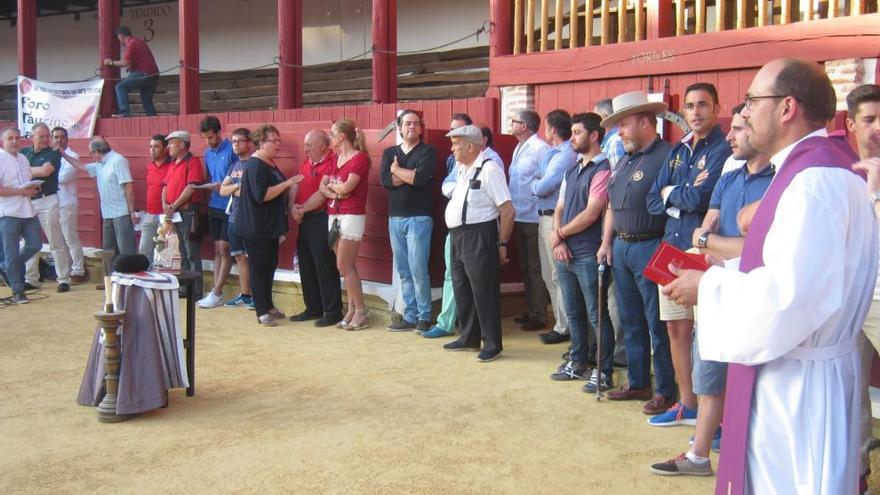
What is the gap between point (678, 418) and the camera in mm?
5070

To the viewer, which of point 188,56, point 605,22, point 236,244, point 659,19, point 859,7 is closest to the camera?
point 859,7

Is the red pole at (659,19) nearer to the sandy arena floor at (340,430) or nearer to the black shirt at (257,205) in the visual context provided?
the sandy arena floor at (340,430)

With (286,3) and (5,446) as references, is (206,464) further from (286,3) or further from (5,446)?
(286,3)

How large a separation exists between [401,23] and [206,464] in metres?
11.6

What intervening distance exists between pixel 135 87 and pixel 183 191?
494 centimetres

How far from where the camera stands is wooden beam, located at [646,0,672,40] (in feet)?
27.5

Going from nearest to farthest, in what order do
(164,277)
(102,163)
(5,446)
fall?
(5,446), (164,277), (102,163)

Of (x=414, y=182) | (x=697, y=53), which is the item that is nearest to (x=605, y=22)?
(x=697, y=53)

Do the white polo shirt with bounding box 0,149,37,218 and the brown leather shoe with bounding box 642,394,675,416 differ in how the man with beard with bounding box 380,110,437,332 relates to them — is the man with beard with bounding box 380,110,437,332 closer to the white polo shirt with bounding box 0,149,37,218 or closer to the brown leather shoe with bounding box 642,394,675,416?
the brown leather shoe with bounding box 642,394,675,416

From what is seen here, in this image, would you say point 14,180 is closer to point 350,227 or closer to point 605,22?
point 350,227

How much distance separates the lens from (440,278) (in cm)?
832

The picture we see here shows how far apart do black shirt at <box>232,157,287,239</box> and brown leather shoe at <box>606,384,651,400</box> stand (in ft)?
12.8

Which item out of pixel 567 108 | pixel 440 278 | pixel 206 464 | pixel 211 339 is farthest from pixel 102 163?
pixel 206 464

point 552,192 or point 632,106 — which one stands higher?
point 632,106
